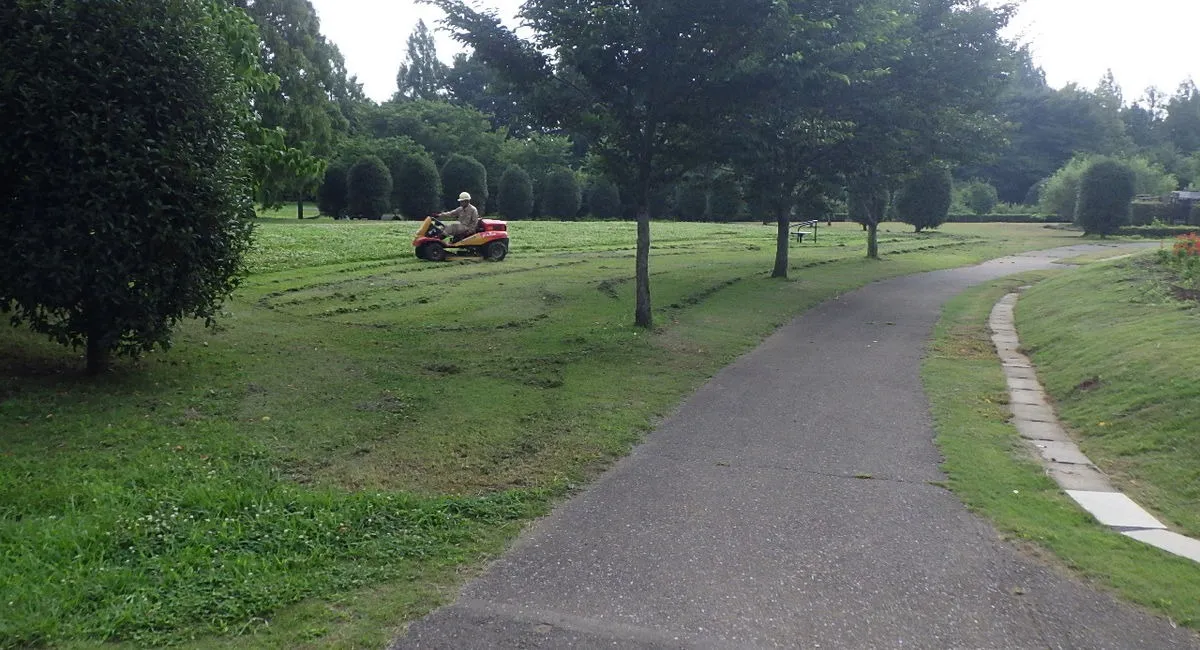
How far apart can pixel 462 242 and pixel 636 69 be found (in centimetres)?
988

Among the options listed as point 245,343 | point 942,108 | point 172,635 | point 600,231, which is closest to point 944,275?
point 942,108

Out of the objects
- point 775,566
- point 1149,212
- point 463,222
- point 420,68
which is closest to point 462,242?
point 463,222

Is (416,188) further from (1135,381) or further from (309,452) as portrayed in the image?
(309,452)

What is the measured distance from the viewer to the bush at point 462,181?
1751 inches

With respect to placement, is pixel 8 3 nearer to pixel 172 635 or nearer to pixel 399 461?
pixel 399 461

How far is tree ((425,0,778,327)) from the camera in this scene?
11.5 metres

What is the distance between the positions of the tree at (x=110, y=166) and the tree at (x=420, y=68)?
82507 millimetres

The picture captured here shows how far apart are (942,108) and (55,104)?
1887 centimetres

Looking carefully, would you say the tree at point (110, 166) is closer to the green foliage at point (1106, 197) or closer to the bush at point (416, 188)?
the bush at point (416, 188)

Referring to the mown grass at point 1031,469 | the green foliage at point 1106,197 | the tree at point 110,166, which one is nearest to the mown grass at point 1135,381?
the mown grass at point 1031,469

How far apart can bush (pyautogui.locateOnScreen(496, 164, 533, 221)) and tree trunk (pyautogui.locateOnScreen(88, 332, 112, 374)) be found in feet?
125

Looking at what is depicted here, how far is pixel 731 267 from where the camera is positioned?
75.8ft

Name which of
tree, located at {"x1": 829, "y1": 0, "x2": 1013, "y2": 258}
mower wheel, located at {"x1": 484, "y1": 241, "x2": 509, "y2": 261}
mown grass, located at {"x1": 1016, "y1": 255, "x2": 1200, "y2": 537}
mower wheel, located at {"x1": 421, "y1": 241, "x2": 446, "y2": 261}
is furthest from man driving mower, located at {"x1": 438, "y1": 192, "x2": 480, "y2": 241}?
mown grass, located at {"x1": 1016, "y1": 255, "x2": 1200, "y2": 537}

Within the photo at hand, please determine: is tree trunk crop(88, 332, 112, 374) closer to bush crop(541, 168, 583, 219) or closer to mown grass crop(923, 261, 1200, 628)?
mown grass crop(923, 261, 1200, 628)
